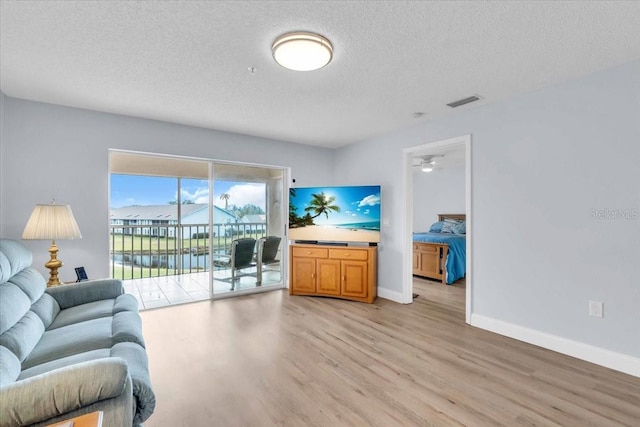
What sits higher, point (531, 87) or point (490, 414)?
point (531, 87)

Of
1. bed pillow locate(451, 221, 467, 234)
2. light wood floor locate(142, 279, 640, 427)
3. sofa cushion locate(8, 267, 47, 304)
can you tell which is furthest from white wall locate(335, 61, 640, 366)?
sofa cushion locate(8, 267, 47, 304)

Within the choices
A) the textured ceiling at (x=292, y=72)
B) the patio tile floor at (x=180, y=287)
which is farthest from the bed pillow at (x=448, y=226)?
the patio tile floor at (x=180, y=287)

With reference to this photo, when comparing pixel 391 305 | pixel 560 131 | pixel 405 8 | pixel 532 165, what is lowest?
pixel 391 305

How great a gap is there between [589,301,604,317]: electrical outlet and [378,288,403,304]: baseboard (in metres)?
2.05

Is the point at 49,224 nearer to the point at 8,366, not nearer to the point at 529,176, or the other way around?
the point at 8,366

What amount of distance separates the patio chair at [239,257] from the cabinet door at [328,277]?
1169 mm

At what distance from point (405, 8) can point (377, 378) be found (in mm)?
2490

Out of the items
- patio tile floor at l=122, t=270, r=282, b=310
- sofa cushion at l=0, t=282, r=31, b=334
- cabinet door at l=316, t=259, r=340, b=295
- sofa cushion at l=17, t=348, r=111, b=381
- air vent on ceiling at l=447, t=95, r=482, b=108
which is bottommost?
patio tile floor at l=122, t=270, r=282, b=310

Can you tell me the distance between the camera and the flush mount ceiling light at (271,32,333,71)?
193cm

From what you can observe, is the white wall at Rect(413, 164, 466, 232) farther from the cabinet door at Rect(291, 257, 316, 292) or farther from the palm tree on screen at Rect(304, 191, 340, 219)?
the cabinet door at Rect(291, 257, 316, 292)

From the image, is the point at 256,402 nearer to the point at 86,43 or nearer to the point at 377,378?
the point at 377,378

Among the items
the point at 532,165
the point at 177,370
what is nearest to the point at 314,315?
the point at 177,370

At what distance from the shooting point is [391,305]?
402 centimetres

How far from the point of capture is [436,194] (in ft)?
24.7
